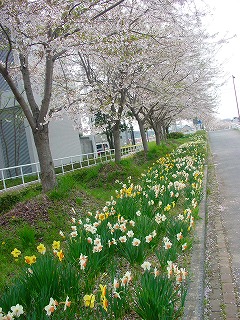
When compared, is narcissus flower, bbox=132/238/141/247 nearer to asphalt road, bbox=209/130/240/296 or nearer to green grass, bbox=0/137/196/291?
asphalt road, bbox=209/130/240/296

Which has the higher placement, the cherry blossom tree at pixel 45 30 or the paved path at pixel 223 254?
the cherry blossom tree at pixel 45 30

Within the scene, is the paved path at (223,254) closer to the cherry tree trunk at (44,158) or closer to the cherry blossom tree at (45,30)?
the cherry tree trunk at (44,158)

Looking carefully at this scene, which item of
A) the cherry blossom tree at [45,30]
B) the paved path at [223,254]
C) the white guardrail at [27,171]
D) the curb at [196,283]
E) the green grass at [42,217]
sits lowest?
the paved path at [223,254]

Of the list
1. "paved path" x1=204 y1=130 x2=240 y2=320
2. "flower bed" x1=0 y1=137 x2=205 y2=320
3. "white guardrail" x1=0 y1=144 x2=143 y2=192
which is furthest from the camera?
"white guardrail" x1=0 y1=144 x2=143 y2=192

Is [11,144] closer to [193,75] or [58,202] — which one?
[193,75]

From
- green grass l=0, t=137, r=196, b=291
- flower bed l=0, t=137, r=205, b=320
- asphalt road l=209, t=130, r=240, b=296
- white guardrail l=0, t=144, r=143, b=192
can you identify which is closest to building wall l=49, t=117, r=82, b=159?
white guardrail l=0, t=144, r=143, b=192

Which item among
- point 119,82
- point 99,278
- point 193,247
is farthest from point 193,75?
point 99,278

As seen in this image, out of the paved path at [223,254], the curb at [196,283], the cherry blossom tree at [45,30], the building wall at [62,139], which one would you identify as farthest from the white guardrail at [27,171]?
the curb at [196,283]

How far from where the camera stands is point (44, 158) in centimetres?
712

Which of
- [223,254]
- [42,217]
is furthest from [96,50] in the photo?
[223,254]

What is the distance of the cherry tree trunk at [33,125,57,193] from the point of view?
7113 millimetres

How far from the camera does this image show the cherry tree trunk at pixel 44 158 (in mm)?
7113

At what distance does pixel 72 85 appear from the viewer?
13.2 m

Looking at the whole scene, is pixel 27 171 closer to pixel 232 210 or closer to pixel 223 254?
pixel 232 210
